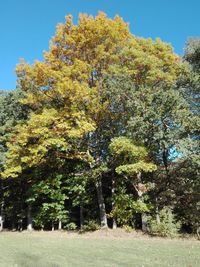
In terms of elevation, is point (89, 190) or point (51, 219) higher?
point (89, 190)

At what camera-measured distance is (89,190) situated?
2792cm

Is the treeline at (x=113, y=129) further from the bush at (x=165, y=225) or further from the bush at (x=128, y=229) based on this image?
the bush at (x=128, y=229)

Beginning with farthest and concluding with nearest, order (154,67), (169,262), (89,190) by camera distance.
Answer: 1. (89,190)
2. (154,67)
3. (169,262)

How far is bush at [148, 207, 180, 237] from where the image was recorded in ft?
68.9

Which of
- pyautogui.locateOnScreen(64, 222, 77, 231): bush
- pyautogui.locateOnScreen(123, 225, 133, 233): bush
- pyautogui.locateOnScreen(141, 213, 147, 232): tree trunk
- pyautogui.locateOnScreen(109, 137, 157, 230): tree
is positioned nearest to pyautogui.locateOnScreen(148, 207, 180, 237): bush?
pyautogui.locateOnScreen(141, 213, 147, 232): tree trunk

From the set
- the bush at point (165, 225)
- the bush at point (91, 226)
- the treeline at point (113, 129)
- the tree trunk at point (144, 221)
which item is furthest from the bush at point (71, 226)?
the bush at point (165, 225)

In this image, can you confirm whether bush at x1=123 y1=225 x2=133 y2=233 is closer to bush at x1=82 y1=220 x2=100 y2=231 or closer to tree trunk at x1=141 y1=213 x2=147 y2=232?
tree trunk at x1=141 y1=213 x2=147 y2=232

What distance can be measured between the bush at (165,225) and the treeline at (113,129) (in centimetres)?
6

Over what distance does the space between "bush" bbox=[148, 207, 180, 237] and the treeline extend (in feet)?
0.21

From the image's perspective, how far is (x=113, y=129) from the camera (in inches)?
1000

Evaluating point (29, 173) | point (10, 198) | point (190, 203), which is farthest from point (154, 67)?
point (10, 198)

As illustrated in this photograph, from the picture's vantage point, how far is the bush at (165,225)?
21.0 m

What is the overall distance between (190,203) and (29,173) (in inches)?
545

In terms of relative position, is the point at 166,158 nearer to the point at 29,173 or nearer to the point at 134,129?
the point at 134,129
